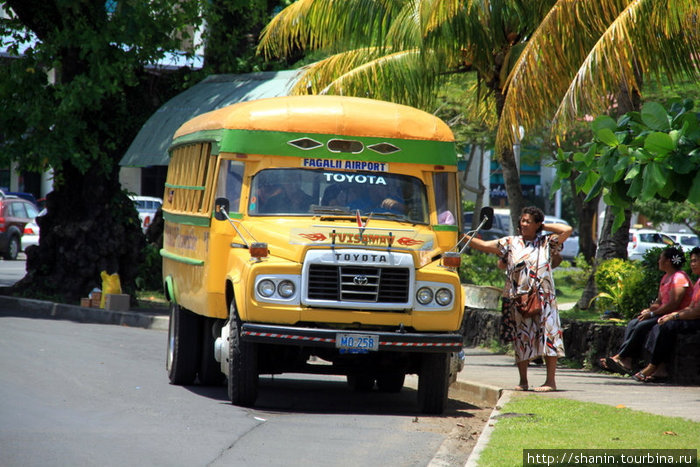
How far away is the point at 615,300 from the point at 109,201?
10.0 meters

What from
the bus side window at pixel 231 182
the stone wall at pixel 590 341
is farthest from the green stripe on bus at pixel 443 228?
the stone wall at pixel 590 341

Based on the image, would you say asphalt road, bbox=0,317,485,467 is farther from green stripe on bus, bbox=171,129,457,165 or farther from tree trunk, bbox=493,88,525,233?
tree trunk, bbox=493,88,525,233

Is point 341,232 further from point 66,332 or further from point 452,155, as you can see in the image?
point 66,332

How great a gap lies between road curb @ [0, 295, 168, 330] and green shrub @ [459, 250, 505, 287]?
306 inches

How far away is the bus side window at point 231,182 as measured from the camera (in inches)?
399

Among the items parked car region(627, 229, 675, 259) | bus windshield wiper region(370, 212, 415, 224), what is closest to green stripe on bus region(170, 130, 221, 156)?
bus windshield wiper region(370, 212, 415, 224)

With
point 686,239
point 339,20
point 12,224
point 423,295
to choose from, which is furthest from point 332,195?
point 686,239

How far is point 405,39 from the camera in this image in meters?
15.8

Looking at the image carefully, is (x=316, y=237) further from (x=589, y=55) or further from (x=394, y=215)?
(x=589, y=55)

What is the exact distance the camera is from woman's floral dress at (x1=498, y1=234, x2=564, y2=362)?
10.6m

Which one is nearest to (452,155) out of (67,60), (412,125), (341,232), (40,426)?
(412,125)

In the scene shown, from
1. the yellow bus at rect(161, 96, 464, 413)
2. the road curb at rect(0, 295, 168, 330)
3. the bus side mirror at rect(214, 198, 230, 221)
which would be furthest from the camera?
the road curb at rect(0, 295, 168, 330)

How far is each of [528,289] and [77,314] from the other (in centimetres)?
990

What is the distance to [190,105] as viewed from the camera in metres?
20.2
